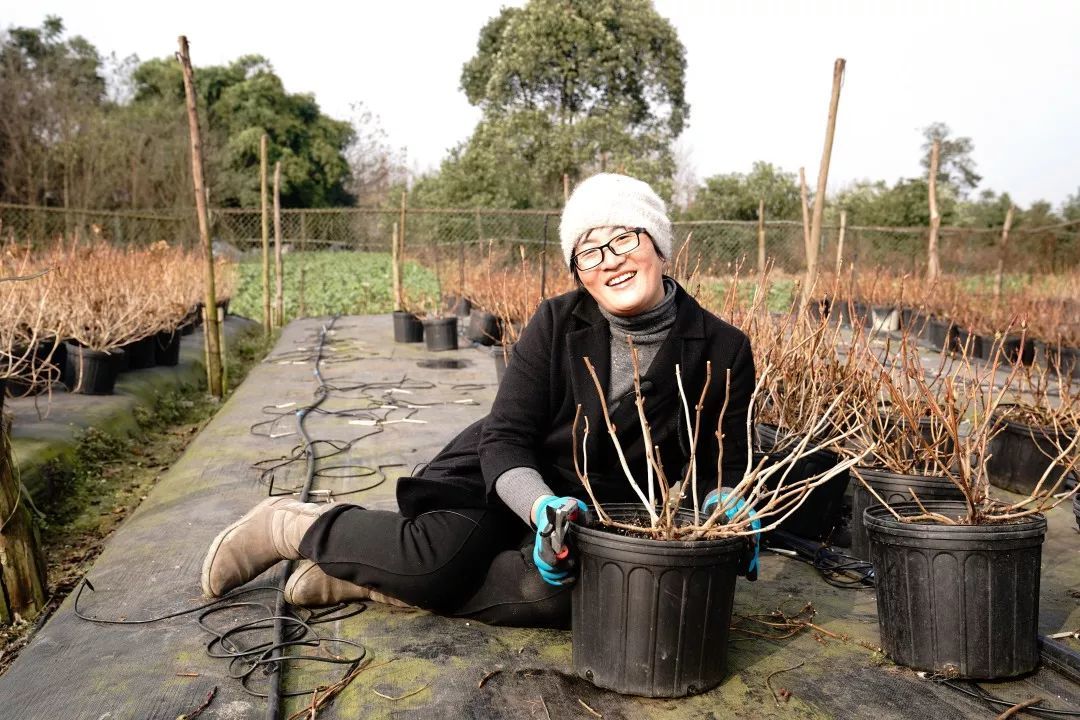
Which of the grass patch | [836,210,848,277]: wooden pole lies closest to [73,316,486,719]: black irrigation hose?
[836,210,848,277]: wooden pole

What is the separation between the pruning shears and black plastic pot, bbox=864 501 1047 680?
0.73 meters

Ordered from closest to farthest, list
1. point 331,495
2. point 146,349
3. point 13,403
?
point 331,495 → point 13,403 → point 146,349

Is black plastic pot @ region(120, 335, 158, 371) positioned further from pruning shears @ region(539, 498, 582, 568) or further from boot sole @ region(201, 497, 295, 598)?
pruning shears @ region(539, 498, 582, 568)

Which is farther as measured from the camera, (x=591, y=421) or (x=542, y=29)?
(x=542, y=29)

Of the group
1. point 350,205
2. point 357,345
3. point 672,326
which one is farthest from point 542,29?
point 672,326

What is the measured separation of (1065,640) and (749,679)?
0.87 meters

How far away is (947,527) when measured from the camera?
6.39ft

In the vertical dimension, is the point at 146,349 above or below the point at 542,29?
below

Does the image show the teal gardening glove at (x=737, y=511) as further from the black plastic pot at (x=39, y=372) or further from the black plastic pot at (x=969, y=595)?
the black plastic pot at (x=39, y=372)

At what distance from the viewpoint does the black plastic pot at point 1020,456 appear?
3.62 meters

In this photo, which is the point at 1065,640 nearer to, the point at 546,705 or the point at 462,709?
the point at 546,705

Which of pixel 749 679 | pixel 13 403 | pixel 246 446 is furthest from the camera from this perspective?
pixel 13 403

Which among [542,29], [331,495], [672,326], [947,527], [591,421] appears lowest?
[331,495]

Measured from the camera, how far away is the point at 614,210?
2.06 meters
